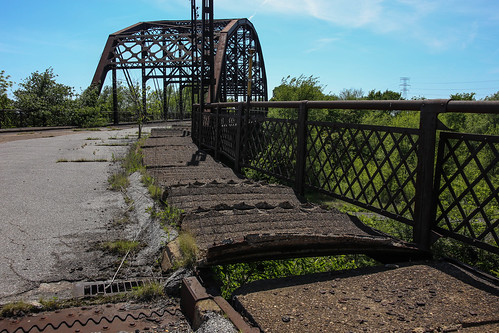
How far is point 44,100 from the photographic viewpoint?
104 feet

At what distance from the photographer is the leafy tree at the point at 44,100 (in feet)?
93.0

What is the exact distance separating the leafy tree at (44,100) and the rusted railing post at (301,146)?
26.4 m

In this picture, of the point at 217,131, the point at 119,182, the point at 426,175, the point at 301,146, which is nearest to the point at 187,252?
the point at 426,175

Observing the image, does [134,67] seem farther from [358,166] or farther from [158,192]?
[158,192]

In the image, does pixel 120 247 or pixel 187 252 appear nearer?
pixel 187 252

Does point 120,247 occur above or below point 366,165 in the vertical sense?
below

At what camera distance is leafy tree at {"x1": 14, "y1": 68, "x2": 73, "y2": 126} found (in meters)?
28.3

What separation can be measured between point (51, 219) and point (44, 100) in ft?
98.5

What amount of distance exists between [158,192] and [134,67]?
35.2 meters

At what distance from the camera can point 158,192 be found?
5.95 meters

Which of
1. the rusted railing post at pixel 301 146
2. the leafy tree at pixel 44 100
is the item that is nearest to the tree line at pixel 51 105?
the leafy tree at pixel 44 100

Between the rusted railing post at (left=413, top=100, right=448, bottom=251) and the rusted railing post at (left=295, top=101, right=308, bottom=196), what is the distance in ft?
7.63

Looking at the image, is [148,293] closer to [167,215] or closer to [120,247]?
[120,247]

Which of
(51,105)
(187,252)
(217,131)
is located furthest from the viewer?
(51,105)
